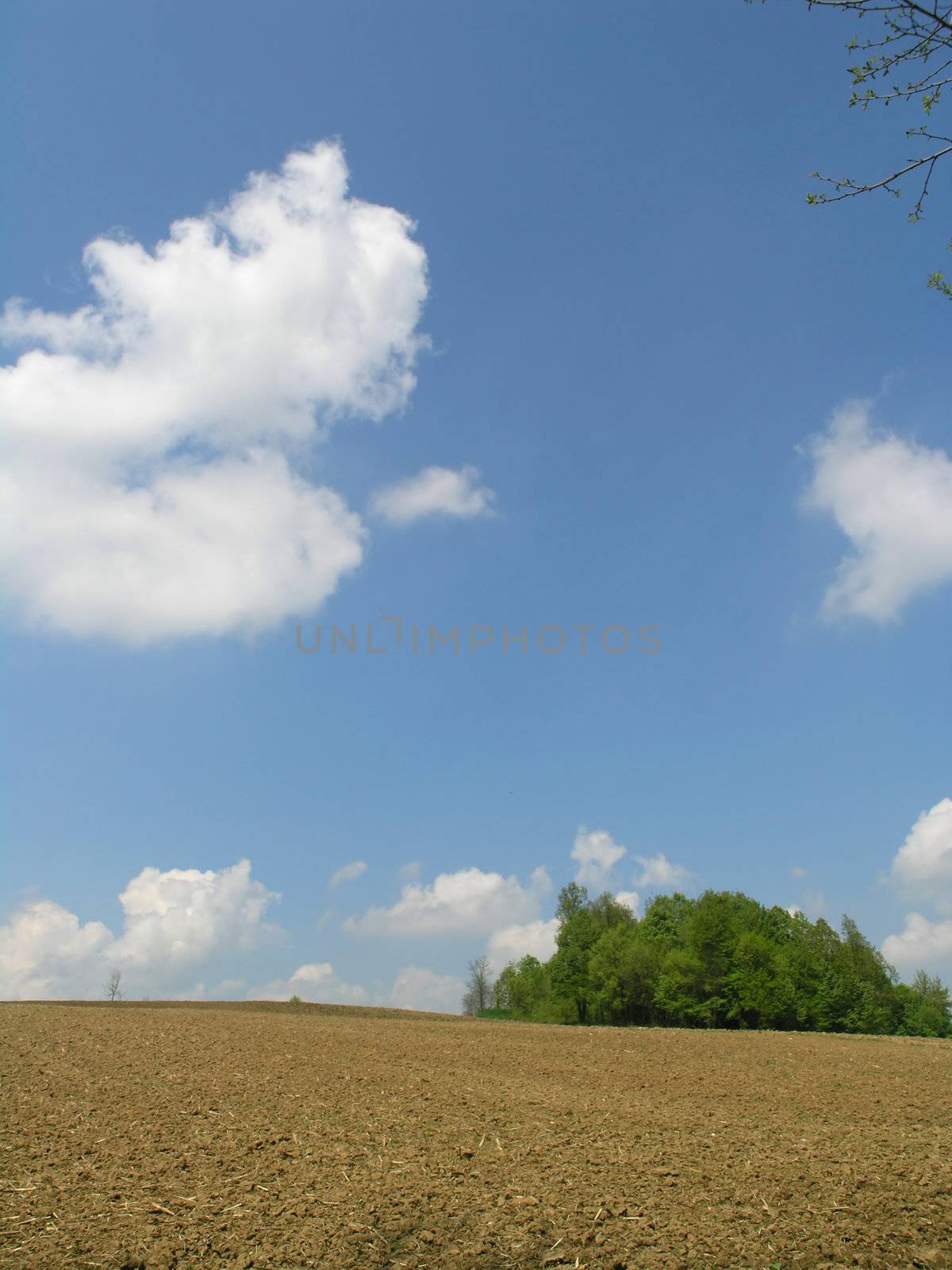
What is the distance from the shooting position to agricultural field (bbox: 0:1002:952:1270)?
25.3 feet

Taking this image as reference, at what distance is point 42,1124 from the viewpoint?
11.2m

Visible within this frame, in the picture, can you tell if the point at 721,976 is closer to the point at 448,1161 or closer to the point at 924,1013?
the point at 924,1013

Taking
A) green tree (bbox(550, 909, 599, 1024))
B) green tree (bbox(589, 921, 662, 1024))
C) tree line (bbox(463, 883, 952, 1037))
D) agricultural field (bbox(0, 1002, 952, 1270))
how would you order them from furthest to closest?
green tree (bbox(550, 909, 599, 1024)) → green tree (bbox(589, 921, 662, 1024)) → tree line (bbox(463, 883, 952, 1037)) → agricultural field (bbox(0, 1002, 952, 1270))

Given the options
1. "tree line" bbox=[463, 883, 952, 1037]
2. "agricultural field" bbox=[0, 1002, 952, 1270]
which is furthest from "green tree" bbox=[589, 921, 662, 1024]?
"agricultural field" bbox=[0, 1002, 952, 1270]

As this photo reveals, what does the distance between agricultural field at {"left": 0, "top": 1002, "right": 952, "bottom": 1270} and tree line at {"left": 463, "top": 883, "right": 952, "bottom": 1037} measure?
30.6 metres

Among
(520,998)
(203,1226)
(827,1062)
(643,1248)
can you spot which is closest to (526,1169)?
(643,1248)

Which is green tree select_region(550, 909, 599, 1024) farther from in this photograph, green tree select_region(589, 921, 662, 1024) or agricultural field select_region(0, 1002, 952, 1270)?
agricultural field select_region(0, 1002, 952, 1270)

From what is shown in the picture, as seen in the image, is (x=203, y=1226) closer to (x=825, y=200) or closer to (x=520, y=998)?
(x=825, y=200)

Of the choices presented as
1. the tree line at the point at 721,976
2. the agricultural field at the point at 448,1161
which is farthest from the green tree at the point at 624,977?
the agricultural field at the point at 448,1161

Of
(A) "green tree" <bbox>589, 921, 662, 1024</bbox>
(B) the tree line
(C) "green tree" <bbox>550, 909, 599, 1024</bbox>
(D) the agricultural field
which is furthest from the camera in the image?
(C) "green tree" <bbox>550, 909, 599, 1024</bbox>

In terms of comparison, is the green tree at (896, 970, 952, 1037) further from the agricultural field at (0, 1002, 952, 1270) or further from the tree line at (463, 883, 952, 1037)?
the agricultural field at (0, 1002, 952, 1270)

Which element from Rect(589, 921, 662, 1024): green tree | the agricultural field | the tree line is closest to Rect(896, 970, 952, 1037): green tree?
the tree line

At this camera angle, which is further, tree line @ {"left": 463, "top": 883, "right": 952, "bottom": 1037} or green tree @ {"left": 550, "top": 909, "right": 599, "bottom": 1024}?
green tree @ {"left": 550, "top": 909, "right": 599, "bottom": 1024}

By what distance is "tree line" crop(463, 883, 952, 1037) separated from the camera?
4578cm
